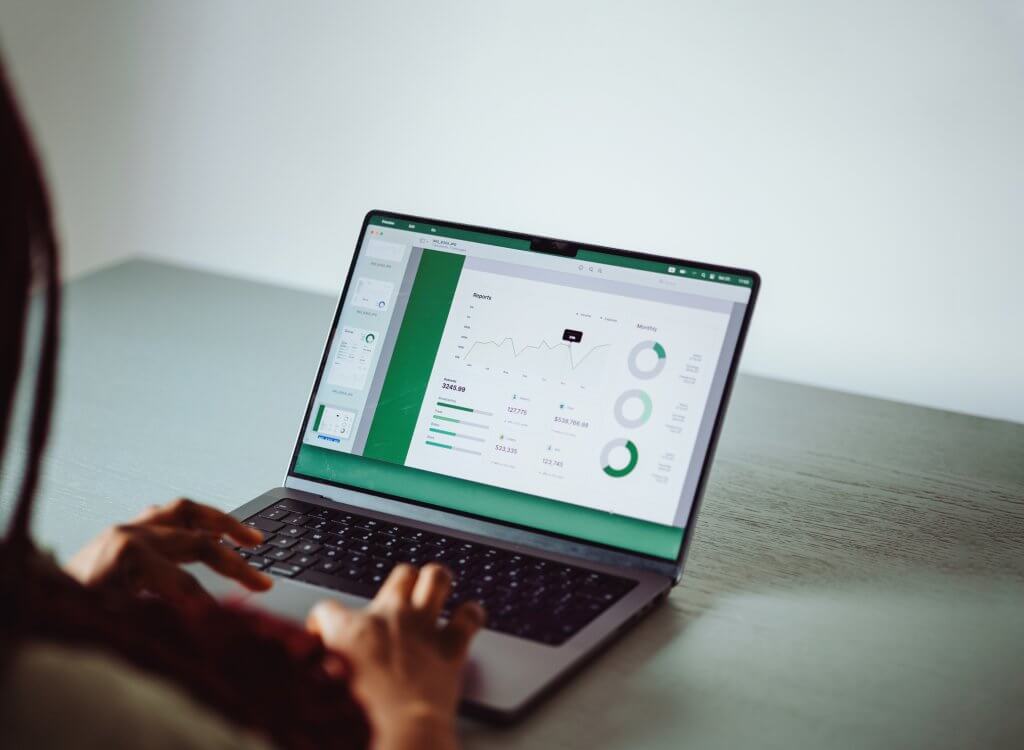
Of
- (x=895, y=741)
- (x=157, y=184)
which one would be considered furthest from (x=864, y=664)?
(x=157, y=184)

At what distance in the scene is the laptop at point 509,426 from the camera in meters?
0.81

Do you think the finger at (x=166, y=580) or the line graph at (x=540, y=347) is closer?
the finger at (x=166, y=580)

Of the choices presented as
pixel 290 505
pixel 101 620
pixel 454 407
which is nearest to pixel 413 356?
pixel 454 407

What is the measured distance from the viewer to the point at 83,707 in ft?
1.30

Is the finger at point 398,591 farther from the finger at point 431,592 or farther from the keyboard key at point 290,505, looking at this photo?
the keyboard key at point 290,505

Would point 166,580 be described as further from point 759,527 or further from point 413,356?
point 759,527

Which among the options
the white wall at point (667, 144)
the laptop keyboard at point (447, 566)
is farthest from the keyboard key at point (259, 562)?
the white wall at point (667, 144)

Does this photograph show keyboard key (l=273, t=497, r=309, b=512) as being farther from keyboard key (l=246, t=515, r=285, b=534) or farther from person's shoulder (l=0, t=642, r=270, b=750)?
person's shoulder (l=0, t=642, r=270, b=750)

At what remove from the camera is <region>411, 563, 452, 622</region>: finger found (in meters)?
0.66

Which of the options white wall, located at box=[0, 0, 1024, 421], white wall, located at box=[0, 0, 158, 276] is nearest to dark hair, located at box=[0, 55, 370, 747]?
white wall, located at box=[0, 0, 1024, 421]

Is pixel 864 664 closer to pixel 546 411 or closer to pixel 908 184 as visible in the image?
pixel 546 411

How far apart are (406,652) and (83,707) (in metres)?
Answer: 0.25

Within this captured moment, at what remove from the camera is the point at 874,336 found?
1420 millimetres

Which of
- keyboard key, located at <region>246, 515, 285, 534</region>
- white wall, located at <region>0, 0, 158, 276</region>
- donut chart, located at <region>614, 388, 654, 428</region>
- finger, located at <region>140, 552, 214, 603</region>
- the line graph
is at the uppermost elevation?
white wall, located at <region>0, 0, 158, 276</region>
